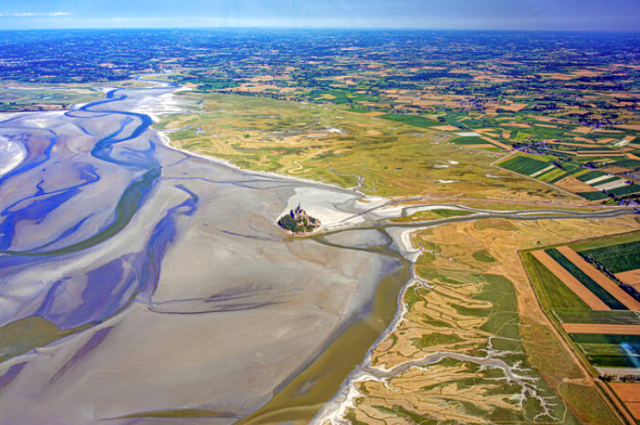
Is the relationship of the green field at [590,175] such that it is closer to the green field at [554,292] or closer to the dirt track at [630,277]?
the dirt track at [630,277]

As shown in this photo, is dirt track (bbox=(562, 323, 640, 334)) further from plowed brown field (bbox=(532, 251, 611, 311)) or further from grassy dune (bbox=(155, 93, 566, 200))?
grassy dune (bbox=(155, 93, 566, 200))

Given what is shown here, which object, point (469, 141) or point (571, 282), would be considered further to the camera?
point (469, 141)

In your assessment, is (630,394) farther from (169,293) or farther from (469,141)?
(469,141)

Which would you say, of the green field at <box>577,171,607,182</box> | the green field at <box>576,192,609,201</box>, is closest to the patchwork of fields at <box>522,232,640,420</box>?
the green field at <box>576,192,609,201</box>

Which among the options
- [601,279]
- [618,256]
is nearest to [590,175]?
[618,256]

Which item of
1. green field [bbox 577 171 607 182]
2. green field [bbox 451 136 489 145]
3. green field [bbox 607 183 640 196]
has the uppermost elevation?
green field [bbox 451 136 489 145]

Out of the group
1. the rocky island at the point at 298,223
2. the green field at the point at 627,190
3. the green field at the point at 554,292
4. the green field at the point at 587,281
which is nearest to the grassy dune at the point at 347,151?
the green field at the point at 627,190
